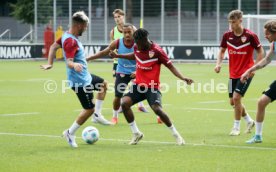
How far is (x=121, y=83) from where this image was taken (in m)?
16.9

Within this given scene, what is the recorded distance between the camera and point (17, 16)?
5975 cm

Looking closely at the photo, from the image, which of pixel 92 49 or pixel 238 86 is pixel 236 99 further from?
pixel 92 49

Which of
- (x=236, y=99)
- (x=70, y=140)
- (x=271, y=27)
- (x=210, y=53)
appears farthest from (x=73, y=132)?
(x=210, y=53)

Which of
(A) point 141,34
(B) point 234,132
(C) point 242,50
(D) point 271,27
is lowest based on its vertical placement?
(B) point 234,132

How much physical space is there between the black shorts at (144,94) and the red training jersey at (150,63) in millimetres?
78

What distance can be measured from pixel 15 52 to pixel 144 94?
3200 cm

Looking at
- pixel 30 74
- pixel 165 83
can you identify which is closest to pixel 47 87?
pixel 165 83

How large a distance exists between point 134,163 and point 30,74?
23277 millimetres

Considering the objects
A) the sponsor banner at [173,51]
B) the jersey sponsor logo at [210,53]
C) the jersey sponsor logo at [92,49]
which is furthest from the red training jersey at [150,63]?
the jersey sponsor logo at [92,49]

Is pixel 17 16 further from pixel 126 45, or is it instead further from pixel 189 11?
pixel 126 45

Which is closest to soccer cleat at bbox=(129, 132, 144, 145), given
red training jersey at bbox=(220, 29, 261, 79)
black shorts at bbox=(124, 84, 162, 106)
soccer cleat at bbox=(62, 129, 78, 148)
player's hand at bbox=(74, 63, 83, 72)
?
black shorts at bbox=(124, 84, 162, 106)

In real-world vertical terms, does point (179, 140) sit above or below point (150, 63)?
below

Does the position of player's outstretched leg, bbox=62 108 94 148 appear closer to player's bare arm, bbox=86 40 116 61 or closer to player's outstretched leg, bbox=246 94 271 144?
player's bare arm, bbox=86 40 116 61

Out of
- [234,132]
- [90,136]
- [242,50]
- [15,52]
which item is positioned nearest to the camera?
[90,136]
